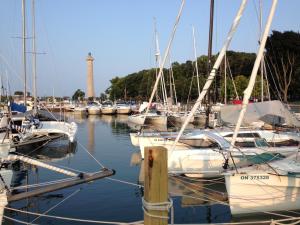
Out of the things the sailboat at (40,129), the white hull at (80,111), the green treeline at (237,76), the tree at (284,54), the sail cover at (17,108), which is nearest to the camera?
the sailboat at (40,129)

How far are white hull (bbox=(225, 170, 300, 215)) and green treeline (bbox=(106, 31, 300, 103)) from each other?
1263 centimetres

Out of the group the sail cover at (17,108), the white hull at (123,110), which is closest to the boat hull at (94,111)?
the white hull at (123,110)

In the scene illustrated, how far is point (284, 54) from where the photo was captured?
58.1 metres

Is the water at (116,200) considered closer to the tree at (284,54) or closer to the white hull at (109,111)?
the tree at (284,54)

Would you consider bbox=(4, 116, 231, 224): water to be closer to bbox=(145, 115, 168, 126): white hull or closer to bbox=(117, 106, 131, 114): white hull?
bbox=(145, 115, 168, 126): white hull

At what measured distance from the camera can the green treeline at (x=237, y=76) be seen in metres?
52.4

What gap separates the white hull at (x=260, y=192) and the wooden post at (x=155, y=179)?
5.86 meters

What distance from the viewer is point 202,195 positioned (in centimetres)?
1371

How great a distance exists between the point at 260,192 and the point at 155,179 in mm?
6539

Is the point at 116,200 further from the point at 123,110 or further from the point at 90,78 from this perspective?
the point at 90,78

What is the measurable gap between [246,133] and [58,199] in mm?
9538

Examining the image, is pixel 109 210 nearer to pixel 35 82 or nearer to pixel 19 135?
pixel 19 135

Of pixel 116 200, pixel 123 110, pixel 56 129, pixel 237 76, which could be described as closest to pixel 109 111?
pixel 123 110

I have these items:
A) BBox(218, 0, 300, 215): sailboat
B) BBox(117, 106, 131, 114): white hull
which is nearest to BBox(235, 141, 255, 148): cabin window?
BBox(218, 0, 300, 215): sailboat
